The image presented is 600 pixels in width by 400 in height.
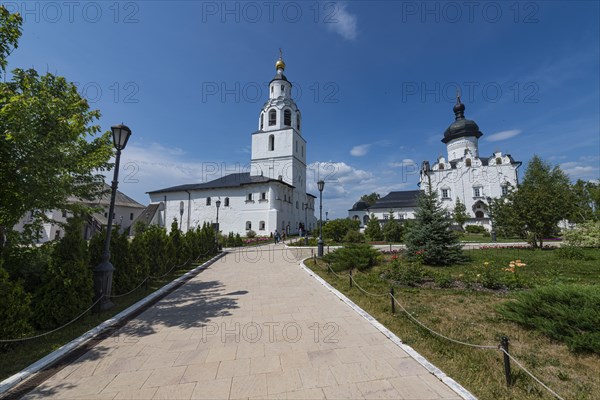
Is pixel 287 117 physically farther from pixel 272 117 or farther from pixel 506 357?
pixel 506 357

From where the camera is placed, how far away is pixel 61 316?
561cm

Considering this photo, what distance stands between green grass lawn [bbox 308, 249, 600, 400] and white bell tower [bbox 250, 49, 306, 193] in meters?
37.9

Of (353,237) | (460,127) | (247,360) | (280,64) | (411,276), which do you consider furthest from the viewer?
(460,127)

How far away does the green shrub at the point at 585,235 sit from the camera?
16172 millimetres

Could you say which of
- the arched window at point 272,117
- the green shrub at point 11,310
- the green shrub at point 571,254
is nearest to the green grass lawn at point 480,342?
the green shrub at point 571,254

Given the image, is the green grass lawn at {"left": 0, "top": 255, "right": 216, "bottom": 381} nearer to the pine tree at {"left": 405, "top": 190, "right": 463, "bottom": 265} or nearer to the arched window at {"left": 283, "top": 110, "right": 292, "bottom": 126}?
the pine tree at {"left": 405, "top": 190, "right": 463, "bottom": 265}

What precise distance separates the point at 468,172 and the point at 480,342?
53.7m

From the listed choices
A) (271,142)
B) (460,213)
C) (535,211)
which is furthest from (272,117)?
(535,211)

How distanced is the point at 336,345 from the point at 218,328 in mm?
2517

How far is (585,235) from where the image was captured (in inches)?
653

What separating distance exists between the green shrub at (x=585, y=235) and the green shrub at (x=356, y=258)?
1446cm

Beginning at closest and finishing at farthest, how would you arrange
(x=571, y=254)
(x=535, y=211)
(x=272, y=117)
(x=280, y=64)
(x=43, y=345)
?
1. (x=43, y=345)
2. (x=571, y=254)
3. (x=535, y=211)
4. (x=272, y=117)
5. (x=280, y=64)

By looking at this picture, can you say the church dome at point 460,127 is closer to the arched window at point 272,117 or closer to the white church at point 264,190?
the white church at point 264,190

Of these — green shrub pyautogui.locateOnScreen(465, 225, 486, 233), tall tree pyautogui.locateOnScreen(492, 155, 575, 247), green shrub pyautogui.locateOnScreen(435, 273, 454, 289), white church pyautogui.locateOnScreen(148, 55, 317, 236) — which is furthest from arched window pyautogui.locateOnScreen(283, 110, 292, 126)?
green shrub pyautogui.locateOnScreen(435, 273, 454, 289)
